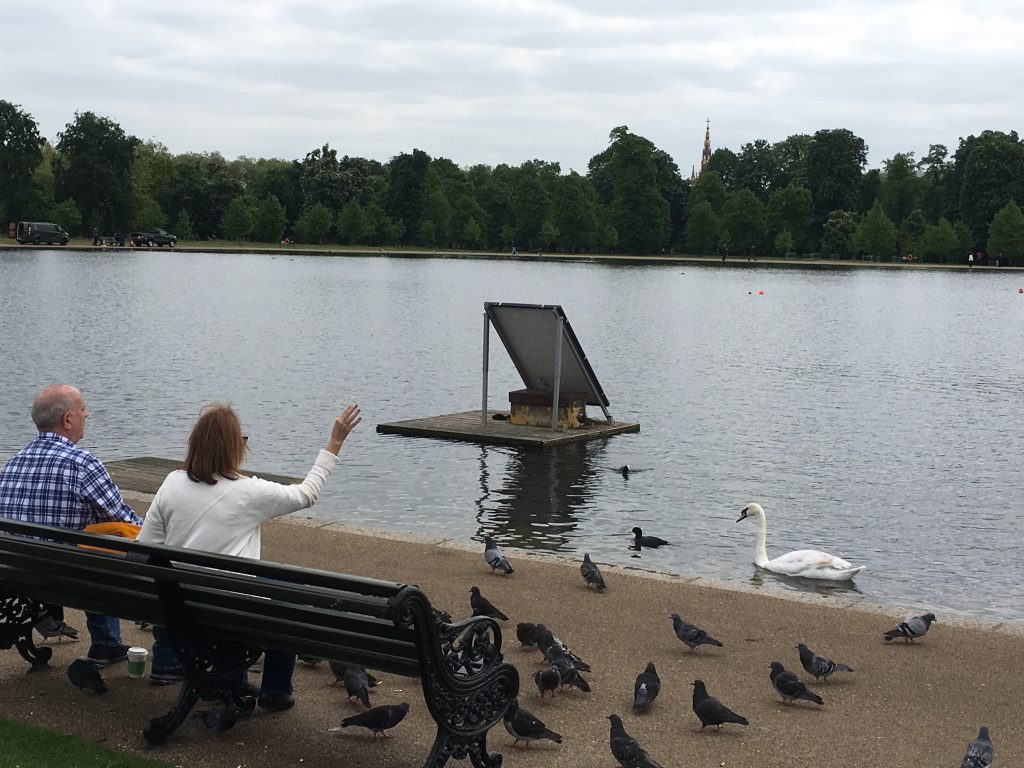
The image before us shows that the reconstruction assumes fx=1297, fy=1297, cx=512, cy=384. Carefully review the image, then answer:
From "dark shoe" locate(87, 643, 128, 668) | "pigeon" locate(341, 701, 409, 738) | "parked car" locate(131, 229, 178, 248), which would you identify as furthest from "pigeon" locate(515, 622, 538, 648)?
"parked car" locate(131, 229, 178, 248)

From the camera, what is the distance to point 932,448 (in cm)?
2503

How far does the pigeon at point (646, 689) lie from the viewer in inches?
303

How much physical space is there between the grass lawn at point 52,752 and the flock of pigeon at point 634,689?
3.79ft

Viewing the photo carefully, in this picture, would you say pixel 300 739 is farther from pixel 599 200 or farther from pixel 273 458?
pixel 599 200

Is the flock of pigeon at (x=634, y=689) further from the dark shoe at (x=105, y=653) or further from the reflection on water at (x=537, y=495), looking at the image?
the reflection on water at (x=537, y=495)

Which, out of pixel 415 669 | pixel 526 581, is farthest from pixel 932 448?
pixel 415 669

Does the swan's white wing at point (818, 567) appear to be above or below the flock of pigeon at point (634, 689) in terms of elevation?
below

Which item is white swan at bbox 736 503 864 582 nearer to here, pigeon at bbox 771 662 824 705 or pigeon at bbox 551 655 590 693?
pigeon at bbox 771 662 824 705

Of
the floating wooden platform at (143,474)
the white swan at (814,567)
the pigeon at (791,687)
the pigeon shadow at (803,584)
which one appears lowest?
the pigeon shadow at (803,584)

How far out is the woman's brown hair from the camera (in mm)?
6676

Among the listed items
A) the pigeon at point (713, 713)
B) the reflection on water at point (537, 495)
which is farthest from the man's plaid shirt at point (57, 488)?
the reflection on water at point (537, 495)

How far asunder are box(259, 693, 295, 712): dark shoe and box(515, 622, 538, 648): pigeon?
1.95m

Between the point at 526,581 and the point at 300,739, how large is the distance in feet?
14.6

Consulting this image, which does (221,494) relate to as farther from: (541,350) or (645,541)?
(541,350)
